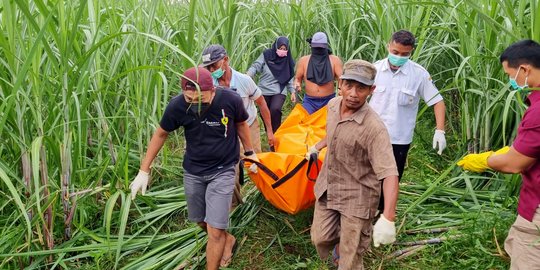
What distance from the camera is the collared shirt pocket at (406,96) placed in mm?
3314

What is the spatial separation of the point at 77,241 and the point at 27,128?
817mm

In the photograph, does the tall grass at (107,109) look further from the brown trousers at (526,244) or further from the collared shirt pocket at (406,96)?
the brown trousers at (526,244)

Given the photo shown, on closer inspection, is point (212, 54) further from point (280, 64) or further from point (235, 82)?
point (280, 64)

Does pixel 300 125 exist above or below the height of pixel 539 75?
below

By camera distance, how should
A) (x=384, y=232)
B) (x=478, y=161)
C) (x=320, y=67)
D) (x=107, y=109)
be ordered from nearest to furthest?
1. (x=384, y=232)
2. (x=478, y=161)
3. (x=107, y=109)
4. (x=320, y=67)

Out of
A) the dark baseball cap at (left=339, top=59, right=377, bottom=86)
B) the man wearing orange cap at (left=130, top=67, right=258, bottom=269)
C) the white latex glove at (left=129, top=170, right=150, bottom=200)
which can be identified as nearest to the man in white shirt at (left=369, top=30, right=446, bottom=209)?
the dark baseball cap at (left=339, top=59, right=377, bottom=86)

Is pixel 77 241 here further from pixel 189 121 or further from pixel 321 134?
pixel 321 134

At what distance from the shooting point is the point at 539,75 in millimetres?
2039

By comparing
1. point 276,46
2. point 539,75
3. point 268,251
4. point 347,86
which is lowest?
point 268,251

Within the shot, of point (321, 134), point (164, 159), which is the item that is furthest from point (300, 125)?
point (164, 159)


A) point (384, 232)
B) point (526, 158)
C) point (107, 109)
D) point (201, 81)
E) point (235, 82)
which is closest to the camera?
point (526, 158)

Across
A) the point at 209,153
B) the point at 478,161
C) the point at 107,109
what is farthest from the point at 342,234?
the point at 107,109

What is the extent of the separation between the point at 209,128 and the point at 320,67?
82.3 inches

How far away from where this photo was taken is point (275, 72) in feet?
16.6
